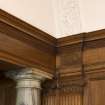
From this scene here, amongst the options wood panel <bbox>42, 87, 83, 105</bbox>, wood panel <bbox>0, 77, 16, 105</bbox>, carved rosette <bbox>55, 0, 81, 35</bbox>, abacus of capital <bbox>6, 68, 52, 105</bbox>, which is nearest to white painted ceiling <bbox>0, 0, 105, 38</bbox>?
carved rosette <bbox>55, 0, 81, 35</bbox>

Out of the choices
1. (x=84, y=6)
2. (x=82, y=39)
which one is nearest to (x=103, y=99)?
(x=82, y=39)

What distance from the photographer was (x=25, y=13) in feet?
15.1

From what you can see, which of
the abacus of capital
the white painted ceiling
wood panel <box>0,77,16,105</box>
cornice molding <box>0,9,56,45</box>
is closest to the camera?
cornice molding <box>0,9,56,45</box>

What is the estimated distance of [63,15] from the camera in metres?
5.19

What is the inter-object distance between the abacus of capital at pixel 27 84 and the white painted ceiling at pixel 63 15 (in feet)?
2.50

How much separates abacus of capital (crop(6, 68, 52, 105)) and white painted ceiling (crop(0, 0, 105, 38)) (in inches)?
30.0

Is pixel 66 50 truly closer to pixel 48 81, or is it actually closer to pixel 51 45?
pixel 51 45

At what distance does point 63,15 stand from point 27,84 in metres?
1.37

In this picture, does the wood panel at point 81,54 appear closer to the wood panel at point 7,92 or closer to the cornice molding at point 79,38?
the cornice molding at point 79,38

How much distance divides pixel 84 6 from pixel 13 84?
1766 millimetres

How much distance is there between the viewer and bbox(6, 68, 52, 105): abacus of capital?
455cm

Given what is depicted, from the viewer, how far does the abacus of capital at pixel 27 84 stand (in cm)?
455

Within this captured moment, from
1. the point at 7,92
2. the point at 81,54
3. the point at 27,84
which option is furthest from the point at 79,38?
the point at 7,92

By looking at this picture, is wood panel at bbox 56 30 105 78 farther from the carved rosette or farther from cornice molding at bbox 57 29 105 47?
the carved rosette
